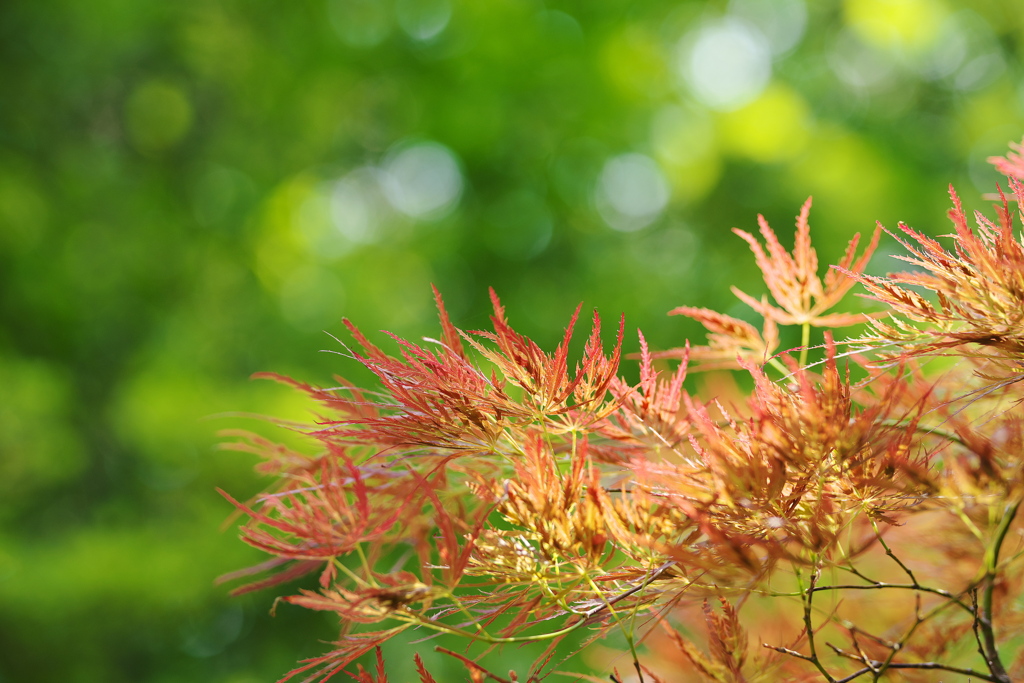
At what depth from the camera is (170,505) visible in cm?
321

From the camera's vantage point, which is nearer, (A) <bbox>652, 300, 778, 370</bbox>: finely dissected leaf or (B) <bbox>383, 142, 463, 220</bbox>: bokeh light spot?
(A) <bbox>652, 300, 778, 370</bbox>: finely dissected leaf

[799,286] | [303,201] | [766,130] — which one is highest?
[766,130]

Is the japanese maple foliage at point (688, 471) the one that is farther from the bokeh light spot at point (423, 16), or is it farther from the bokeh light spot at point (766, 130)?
the bokeh light spot at point (423, 16)

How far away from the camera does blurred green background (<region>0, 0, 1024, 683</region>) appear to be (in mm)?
2896

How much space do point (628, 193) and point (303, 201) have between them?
4.70 ft

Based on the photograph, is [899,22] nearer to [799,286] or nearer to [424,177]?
[424,177]

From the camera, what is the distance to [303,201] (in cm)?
316

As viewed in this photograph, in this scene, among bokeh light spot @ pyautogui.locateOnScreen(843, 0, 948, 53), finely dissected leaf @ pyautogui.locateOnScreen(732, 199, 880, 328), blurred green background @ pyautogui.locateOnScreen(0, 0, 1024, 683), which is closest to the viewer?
finely dissected leaf @ pyautogui.locateOnScreen(732, 199, 880, 328)

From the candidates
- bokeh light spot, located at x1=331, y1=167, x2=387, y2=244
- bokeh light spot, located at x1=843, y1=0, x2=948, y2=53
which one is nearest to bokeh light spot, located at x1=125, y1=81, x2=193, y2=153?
bokeh light spot, located at x1=331, y1=167, x2=387, y2=244

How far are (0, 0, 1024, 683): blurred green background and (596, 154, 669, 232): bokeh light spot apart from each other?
0.02m

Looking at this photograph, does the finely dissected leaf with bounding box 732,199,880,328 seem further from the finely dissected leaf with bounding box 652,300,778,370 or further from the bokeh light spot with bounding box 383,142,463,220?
the bokeh light spot with bounding box 383,142,463,220

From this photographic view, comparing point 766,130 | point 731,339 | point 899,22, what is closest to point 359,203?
point 766,130

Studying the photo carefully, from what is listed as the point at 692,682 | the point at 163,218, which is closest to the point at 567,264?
the point at 163,218

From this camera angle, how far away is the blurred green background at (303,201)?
2896mm
